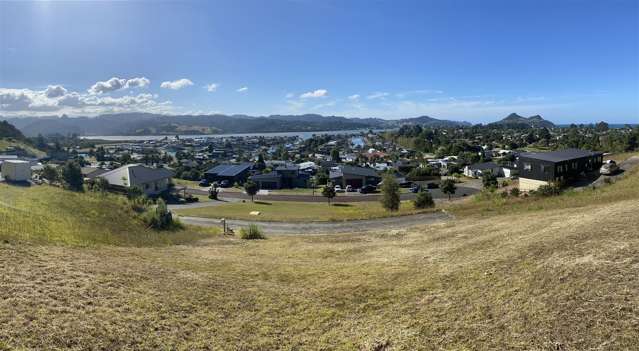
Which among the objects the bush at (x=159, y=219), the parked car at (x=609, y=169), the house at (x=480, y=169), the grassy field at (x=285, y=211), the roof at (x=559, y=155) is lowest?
the grassy field at (x=285, y=211)

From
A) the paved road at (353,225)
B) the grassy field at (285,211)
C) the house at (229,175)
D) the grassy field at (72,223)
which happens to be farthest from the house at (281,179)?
the grassy field at (72,223)

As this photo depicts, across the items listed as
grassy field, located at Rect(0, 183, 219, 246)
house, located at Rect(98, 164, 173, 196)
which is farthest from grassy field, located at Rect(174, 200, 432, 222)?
house, located at Rect(98, 164, 173, 196)

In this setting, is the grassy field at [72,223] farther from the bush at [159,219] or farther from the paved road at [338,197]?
the paved road at [338,197]

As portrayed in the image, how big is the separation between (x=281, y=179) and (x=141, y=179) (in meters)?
26.5

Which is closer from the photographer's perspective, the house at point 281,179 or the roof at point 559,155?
the roof at point 559,155

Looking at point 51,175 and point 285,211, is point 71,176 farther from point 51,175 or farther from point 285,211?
point 285,211

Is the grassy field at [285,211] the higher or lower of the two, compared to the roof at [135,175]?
lower

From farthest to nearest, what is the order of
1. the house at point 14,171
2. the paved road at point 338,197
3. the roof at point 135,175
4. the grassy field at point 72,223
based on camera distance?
the roof at point 135,175, the paved road at point 338,197, the house at point 14,171, the grassy field at point 72,223

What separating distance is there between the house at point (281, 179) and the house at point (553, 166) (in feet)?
139

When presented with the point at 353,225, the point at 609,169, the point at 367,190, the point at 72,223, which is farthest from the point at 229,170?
the point at 609,169

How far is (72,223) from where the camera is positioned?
1652cm

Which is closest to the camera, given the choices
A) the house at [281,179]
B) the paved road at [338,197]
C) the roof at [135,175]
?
the paved road at [338,197]

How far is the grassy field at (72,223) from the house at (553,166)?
1380 inches

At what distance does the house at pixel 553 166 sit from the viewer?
3677 cm
